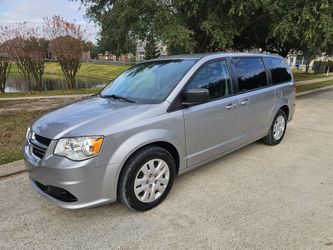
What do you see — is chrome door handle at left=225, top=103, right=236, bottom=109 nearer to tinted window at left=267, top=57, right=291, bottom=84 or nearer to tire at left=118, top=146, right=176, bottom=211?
tire at left=118, top=146, right=176, bottom=211

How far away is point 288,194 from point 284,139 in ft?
8.32

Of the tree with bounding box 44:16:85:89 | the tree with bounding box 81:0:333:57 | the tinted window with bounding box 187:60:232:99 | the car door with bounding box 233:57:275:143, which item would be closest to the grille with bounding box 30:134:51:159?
the tinted window with bounding box 187:60:232:99

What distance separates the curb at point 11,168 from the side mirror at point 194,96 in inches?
100.0

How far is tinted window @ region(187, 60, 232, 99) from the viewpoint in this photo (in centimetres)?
381

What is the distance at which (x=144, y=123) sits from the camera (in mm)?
3178

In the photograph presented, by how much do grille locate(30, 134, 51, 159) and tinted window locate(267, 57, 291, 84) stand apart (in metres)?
3.90

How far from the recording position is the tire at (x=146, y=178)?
308cm

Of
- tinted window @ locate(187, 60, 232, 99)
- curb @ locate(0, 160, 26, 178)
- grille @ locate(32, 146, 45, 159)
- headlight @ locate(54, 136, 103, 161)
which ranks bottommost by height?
curb @ locate(0, 160, 26, 178)

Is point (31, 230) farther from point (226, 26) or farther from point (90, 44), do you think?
point (90, 44)

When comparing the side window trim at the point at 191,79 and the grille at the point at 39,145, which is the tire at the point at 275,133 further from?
the grille at the point at 39,145

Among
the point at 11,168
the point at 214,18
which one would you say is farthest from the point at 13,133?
the point at 214,18

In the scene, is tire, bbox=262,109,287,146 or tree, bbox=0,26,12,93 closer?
tire, bbox=262,109,287,146

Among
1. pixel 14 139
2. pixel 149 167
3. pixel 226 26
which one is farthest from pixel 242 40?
pixel 149 167

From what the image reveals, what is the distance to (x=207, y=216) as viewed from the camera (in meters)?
3.18
